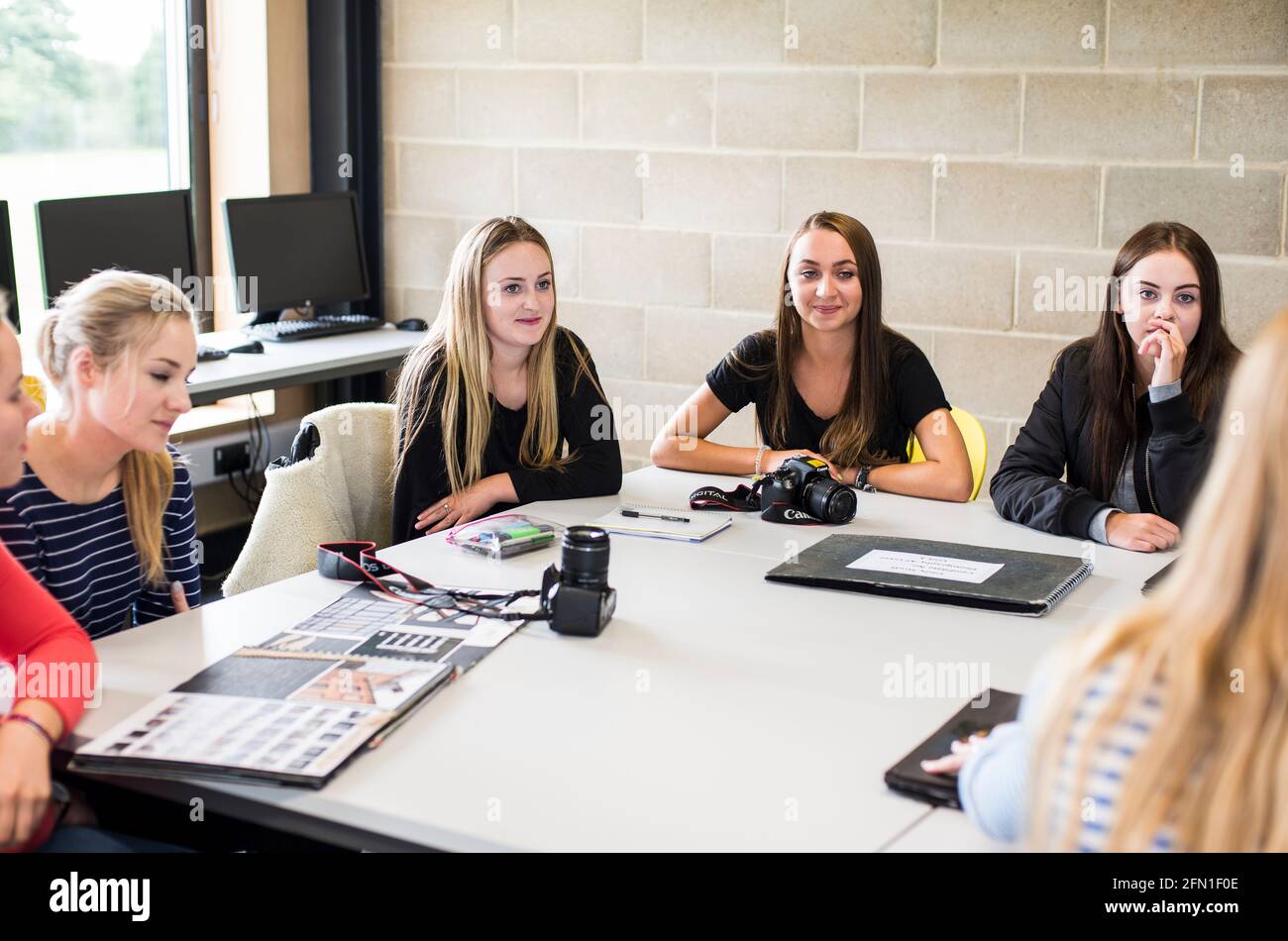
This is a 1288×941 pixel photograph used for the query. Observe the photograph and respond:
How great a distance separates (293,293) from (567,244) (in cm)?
93

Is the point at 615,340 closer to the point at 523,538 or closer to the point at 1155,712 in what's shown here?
the point at 523,538

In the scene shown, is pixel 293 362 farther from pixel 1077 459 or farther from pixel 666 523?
pixel 1077 459

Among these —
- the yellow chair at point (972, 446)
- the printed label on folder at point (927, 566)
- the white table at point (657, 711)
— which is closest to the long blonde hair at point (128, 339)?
the white table at point (657, 711)

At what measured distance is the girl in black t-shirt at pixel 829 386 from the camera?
2998 millimetres

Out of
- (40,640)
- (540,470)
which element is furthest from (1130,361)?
(40,640)

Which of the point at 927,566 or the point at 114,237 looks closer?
the point at 927,566

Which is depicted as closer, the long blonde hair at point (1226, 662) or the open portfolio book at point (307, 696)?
the long blonde hair at point (1226, 662)

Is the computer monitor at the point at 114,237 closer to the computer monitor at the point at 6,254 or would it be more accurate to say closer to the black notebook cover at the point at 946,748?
the computer monitor at the point at 6,254

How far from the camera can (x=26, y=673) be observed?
165cm

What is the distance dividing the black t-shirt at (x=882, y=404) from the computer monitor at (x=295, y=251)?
1.91 metres

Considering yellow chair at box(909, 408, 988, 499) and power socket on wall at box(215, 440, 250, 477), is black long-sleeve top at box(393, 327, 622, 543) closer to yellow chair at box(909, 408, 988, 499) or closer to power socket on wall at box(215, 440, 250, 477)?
yellow chair at box(909, 408, 988, 499)

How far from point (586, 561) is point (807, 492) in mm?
759

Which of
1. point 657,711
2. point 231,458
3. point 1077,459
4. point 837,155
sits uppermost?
point 837,155
